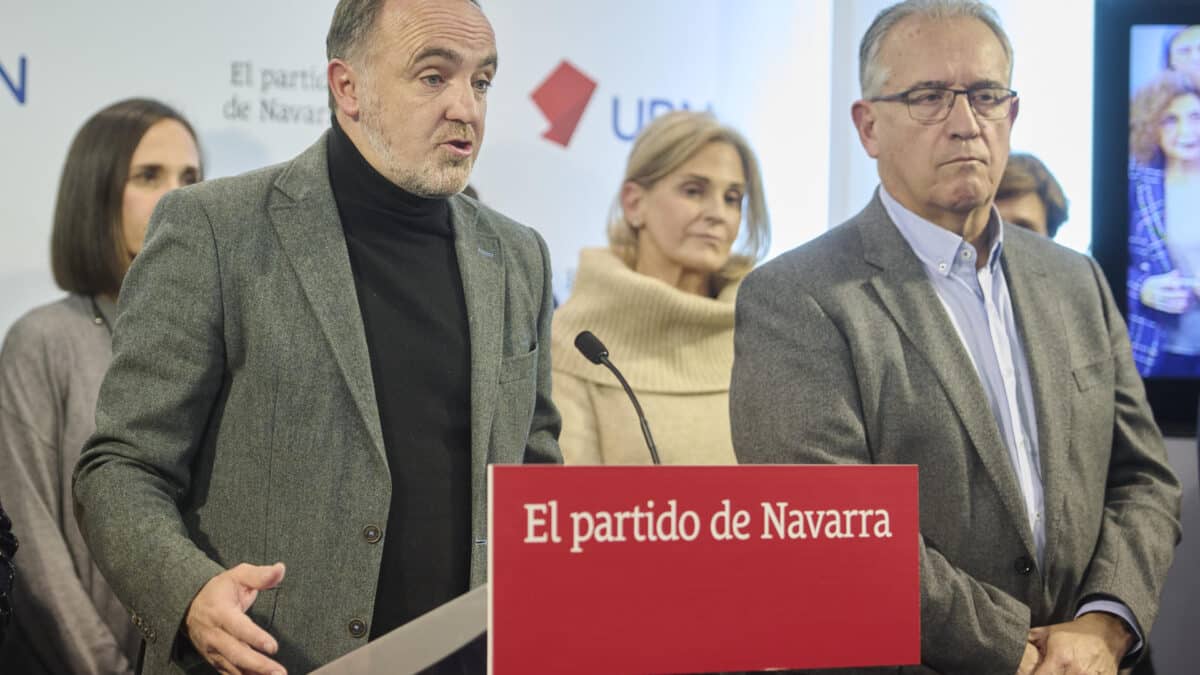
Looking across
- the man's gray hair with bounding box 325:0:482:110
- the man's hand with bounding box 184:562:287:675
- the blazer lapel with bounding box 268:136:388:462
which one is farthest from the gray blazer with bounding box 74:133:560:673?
the man's gray hair with bounding box 325:0:482:110

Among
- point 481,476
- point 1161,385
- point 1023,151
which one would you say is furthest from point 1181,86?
point 481,476

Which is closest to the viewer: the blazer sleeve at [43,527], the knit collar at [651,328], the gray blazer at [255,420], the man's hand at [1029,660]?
the gray blazer at [255,420]

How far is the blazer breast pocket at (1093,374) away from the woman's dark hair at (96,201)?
239cm

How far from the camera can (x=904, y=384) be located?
235 cm

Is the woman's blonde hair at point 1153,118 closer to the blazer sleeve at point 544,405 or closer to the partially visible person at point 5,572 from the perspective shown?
the blazer sleeve at point 544,405

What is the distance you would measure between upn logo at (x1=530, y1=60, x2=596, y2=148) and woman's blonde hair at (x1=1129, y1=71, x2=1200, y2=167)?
1807mm

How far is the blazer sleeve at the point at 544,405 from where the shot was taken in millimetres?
2217

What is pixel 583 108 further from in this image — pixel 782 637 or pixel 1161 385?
pixel 782 637

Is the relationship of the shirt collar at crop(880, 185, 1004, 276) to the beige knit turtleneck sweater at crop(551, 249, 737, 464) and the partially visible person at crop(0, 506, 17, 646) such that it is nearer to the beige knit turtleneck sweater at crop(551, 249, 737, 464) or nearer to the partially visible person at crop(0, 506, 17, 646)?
the beige knit turtleneck sweater at crop(551, 249, 737, 464)

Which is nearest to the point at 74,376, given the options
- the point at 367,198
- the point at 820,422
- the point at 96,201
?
the point at 96,201

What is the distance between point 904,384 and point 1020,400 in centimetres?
28

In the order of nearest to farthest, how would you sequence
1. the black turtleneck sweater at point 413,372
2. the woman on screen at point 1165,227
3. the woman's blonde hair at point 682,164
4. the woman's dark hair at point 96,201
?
the black turtleneck sweater at point 413,372
the woman's dark hair at point 96,201
the woman's blonde hair at point 682,164
the woman on screen at point 1165,227

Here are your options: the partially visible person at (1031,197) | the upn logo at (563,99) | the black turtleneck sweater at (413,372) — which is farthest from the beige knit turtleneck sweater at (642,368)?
the black turtleneck sweater at (413,372)

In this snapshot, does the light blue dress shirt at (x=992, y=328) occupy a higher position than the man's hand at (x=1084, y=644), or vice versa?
the light blue dress shirt at (x=992, y=328)
